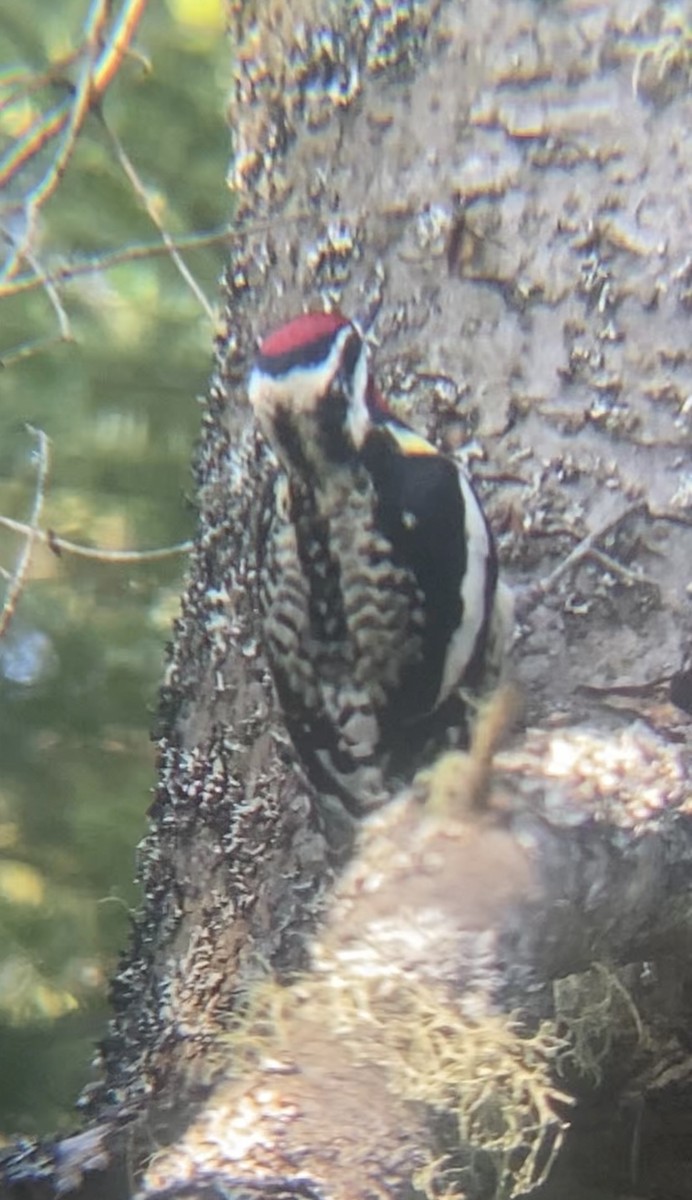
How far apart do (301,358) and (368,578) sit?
0.14 meters

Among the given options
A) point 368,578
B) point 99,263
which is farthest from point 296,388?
point 99,263

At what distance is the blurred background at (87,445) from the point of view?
1.07 m

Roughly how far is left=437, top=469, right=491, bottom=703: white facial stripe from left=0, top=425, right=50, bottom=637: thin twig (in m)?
0.50

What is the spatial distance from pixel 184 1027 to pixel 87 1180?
0.11m

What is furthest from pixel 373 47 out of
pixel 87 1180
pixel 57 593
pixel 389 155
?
pixel 87 1180

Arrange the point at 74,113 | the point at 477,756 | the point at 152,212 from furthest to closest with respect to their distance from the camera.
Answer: the point at 152,212 → the point at 74,113 → the point at 477,756

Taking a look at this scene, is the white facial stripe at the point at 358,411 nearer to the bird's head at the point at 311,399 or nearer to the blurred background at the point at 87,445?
the bird's head at the point at 311,399

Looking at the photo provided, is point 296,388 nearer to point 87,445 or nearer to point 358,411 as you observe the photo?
point 358,411

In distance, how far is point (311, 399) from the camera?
69cm

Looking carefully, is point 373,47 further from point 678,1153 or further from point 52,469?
point 678,1153

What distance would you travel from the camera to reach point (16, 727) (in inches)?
49.5

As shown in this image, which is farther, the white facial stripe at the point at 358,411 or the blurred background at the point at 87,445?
the blurred background at the point at 87,445

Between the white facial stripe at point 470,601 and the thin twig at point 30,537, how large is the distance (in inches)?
19.8

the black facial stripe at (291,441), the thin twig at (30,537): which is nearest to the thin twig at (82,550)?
the thin twig at (30,537)
